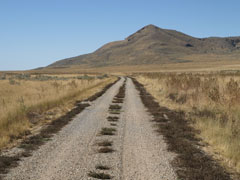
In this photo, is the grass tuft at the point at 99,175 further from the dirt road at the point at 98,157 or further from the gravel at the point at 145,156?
the gravel at the point at 145,156

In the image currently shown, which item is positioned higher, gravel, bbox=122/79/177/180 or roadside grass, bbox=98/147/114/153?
roadside grass, bbox=98/147/114/153

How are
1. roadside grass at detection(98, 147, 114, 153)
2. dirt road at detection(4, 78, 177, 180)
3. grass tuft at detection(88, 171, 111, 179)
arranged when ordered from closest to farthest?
grass tuft at detection(88, 171, 111, 179)
dirt road at detection(4, 78, 177, 180)
roadside grass at detection(98, 147, 114, 153)

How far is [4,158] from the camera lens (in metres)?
6.68

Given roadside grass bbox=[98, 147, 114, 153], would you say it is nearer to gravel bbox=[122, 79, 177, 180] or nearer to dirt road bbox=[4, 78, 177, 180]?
dirt road bbox=[4, 78, 177, 180]

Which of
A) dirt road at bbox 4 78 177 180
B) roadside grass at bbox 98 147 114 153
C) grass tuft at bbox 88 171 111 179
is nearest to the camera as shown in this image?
grass tuft at bbox 88 171 111 179

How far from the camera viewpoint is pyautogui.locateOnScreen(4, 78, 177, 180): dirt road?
18.7ft

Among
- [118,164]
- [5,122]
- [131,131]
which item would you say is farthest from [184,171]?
[5,122]

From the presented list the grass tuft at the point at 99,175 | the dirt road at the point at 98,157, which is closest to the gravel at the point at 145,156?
the dirt road at the point at 98,157

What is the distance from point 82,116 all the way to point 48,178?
8.03m

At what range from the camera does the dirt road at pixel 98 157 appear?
18.7ft

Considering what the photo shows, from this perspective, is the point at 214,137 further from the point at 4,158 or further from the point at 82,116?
the point at 82,116

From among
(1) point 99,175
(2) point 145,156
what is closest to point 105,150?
(2) point 145,156

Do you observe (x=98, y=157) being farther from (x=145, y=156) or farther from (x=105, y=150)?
(x=145, y=156)

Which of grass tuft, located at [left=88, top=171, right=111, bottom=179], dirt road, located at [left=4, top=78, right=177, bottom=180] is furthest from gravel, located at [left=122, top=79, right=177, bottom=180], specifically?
grass tuft, located at [left=88, top=171, right=111, bottom=179]
